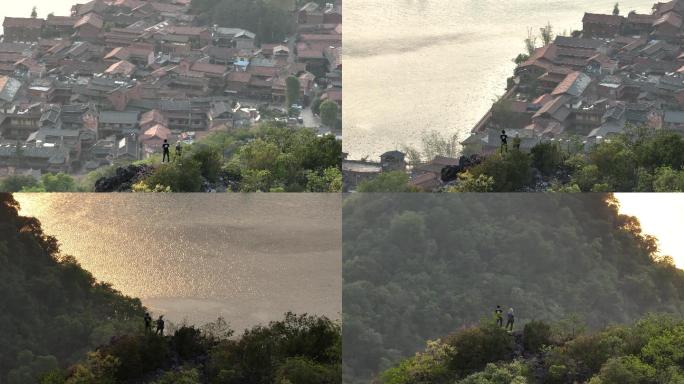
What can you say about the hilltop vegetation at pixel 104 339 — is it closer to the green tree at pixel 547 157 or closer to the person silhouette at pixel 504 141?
the person silhouette at pixel 504 141

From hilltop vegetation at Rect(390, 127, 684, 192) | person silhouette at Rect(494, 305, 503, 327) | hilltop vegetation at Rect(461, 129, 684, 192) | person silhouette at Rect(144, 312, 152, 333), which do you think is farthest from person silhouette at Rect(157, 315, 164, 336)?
hilltop vegetation at Rect(461, 129, 684, 192)

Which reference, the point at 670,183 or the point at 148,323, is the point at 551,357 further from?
the point at 148,323

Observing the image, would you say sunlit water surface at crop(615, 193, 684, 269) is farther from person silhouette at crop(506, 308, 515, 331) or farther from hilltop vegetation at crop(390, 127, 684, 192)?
person silhouette at crop(506, 308, 515, 331)

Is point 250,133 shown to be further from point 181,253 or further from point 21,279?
point 21,279

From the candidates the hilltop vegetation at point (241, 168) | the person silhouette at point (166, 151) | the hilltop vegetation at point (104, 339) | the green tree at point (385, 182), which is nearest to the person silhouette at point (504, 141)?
the green tree at point (385, 182)

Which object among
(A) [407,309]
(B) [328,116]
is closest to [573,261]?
(A) [407,309]
